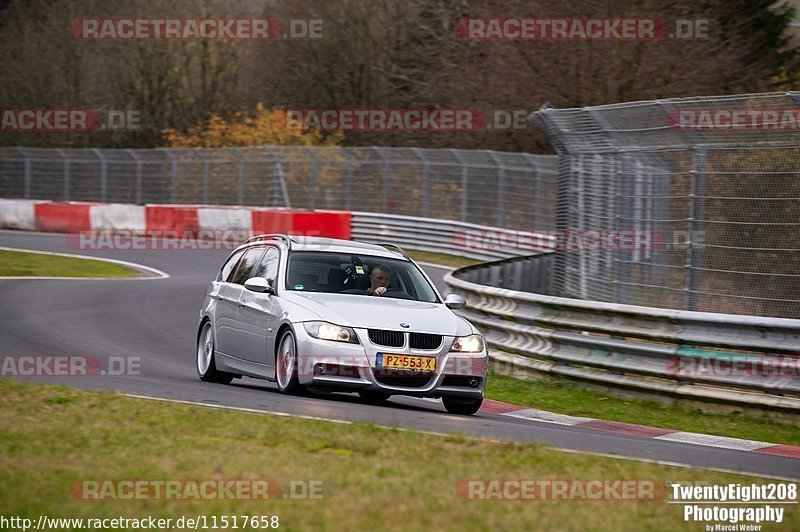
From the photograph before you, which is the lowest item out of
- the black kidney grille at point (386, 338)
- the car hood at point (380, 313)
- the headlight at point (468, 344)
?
the headlight at point (468, 344)

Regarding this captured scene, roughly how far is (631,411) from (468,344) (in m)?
2.25

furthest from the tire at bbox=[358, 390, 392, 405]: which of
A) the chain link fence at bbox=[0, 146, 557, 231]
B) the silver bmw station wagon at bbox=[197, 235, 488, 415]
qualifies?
the chain link fence at bbox=[0, 146, 557, 231]

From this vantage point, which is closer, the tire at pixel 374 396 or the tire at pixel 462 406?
the tire at pixel 374 396

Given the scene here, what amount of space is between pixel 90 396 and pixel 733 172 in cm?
672

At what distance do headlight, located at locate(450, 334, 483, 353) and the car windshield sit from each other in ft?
3.01

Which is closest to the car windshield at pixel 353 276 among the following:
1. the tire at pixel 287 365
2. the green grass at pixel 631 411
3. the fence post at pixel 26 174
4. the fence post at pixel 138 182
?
the tire at pixel 287 365

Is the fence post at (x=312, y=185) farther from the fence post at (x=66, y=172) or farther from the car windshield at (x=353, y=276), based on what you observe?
the car windshield at (x=353, y=276)

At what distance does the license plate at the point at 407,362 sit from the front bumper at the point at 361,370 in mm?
33

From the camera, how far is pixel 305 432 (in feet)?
27.3

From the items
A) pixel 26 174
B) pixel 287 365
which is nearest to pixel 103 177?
pixel 26 174

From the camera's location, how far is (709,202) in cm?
1306

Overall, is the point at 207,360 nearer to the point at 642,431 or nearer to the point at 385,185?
the point at 642,431

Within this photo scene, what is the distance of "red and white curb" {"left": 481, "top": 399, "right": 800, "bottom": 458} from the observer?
10.3 m

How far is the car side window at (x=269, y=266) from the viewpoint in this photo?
12.1m
